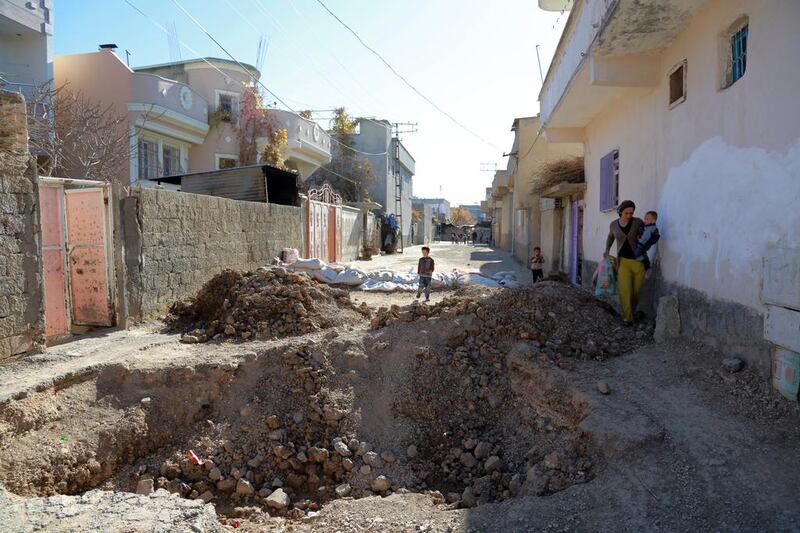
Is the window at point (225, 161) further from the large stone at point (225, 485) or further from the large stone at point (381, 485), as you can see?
the large stone at point (381, 485)

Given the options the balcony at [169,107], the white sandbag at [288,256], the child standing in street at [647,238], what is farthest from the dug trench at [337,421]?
the balcony at [169,107]

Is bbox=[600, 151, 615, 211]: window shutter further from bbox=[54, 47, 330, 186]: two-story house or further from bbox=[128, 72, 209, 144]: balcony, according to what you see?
bbox=[128, 72, 209, 144]: balcony

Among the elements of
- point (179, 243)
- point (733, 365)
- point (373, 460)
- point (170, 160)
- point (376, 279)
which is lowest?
point (373, 460)

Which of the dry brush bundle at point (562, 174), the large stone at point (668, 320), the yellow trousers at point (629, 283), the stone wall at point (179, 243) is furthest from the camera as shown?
the dry brush bundle at point (562, 174)

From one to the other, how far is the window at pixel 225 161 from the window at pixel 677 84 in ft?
49.3

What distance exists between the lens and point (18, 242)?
523 cm

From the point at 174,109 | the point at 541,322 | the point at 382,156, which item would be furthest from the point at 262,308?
the point at 382,156

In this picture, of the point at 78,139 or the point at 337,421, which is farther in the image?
the point at 78,139

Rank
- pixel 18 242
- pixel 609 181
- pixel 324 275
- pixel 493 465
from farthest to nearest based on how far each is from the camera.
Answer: pixel 324 275 < pixel 609 181 < pixel 18 242 < pixel 493 465

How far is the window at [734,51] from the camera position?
4.62 m

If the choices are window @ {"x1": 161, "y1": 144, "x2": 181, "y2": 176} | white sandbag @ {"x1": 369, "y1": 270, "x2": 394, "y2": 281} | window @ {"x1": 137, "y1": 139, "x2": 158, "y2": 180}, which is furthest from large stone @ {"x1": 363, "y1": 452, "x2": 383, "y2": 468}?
window @ {"x1": 161, "y1": 144, "x2": 181, "y2": 176}

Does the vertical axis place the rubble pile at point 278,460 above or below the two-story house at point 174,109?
below

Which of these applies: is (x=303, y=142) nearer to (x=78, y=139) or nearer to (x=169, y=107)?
(x=169, y=107)

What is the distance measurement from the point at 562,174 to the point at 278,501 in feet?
36.1
